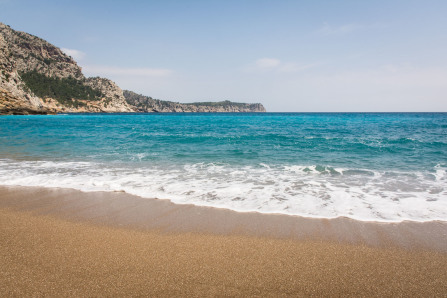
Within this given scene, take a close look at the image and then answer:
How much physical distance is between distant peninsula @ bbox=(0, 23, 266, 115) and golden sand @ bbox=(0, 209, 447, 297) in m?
81.6

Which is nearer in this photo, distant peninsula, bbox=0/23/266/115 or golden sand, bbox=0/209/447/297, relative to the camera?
golden sand, bbox=0/209/447/297

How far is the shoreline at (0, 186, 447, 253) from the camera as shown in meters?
4.21

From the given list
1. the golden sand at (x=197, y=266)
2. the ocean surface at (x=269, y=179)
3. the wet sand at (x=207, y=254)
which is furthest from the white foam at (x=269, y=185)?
the golden sand at (x=197, y=266)

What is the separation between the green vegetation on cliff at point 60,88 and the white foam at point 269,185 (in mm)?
112977

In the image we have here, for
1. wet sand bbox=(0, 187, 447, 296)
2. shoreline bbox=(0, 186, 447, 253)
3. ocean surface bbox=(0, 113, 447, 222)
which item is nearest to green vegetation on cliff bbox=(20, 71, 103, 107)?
ocean surface bbox=(0, 113, 447, 222)

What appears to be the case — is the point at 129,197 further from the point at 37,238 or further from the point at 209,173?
the point at 209,173

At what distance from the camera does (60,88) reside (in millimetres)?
114938

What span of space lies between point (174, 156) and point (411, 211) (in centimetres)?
1054

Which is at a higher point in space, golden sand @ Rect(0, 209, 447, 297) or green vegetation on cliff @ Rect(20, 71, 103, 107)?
green vegetation on cliff @ Rect(20, 71, 103, 107)

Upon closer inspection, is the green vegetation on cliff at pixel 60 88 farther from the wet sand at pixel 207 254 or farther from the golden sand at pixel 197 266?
the golden sand at pixel 197 266

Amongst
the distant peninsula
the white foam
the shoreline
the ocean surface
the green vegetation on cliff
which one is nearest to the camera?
the shoreline

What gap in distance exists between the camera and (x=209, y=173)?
9.20 meters

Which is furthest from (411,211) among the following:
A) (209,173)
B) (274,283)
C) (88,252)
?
(88,252)

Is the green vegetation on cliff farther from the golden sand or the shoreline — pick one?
the golden sand
